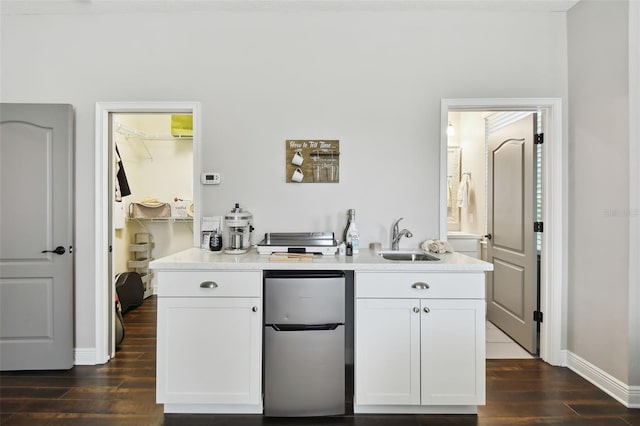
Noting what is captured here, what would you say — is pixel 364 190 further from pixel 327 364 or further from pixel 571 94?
pixel 571 94

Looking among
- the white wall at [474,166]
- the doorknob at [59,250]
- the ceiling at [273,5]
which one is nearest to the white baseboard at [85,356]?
the doorknob at [59,250]

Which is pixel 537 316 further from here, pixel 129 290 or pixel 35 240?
pixel 129 290

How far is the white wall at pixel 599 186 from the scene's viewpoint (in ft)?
7.14

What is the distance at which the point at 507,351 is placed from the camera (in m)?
2.93

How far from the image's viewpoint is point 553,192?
2.65 metres

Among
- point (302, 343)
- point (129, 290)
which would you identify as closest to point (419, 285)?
point (302, 343)

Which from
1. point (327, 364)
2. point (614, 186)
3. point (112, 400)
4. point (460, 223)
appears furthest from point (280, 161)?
point (460, 223)

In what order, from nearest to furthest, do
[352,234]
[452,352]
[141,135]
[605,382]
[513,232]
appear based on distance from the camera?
1. [452,352]
2. [605,382]
3. [352,234]
4. [513,232]
5. [141,135]

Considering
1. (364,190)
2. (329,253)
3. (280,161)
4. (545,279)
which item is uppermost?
(280,161)

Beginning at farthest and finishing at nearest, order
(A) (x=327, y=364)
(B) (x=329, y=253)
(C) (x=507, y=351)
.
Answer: (C) (x=507, y=351), (B) (x=329, y=253), (A) (x=327, y=364)

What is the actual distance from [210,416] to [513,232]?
A: 9.42 ft

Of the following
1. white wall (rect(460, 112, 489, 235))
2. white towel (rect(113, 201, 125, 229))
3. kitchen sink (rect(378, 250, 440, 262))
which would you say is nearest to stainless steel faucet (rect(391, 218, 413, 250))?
kitchen sink (rect(378, 250, 440, 262))

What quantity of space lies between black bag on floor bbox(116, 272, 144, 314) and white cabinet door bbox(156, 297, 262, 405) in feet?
7.28

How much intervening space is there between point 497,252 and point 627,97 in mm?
1731
